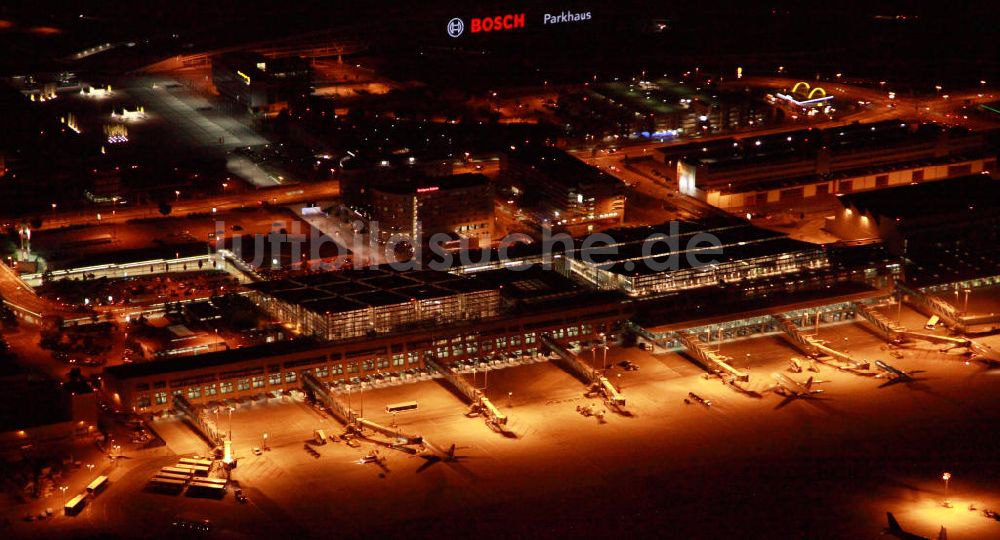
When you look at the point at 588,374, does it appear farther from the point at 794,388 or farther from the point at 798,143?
the point at 798,143

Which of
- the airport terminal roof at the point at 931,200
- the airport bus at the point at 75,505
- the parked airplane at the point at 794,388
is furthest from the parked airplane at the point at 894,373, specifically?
the airport bus at the point at 75,505

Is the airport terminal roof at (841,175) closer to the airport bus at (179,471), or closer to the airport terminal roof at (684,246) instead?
the airport terminal roof at (684,246)

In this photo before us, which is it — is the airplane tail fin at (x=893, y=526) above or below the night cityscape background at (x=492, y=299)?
below

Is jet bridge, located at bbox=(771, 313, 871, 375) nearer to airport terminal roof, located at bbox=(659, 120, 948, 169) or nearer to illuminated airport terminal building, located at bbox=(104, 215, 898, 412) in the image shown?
illuminated airport terminal building, located at bbox=(104, 215, 898, 412)

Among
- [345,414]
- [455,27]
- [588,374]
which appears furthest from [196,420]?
[455,27]

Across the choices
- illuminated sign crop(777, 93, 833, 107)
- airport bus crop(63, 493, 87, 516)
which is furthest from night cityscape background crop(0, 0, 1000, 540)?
illuminated sign crop(777, 93, 833, 107)

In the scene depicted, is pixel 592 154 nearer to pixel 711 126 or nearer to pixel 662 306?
→ pixel 711 126

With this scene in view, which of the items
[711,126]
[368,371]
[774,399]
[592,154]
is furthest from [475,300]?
[711,126]
